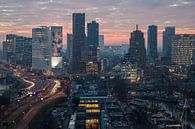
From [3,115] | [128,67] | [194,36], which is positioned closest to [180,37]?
[194,36]

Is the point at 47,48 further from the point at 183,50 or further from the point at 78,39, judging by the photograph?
the point at 183,50

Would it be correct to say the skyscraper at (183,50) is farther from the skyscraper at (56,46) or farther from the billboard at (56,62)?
the billboard at (56,62)

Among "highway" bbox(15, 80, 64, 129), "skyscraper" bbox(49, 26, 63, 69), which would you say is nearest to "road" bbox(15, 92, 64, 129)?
"highway" bbox(15, 80, 64, 129)

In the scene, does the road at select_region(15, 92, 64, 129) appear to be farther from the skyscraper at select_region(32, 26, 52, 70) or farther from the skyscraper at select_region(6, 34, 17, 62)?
the skyscraper at select_region(6, 34, 17, 62)

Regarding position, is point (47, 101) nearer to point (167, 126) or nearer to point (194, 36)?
point (167, 126)

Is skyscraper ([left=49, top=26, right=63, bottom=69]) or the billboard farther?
skyscraper ([left=49, top=26, right=63, bottom=69])

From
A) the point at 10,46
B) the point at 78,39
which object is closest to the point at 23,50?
the point at 10,46
